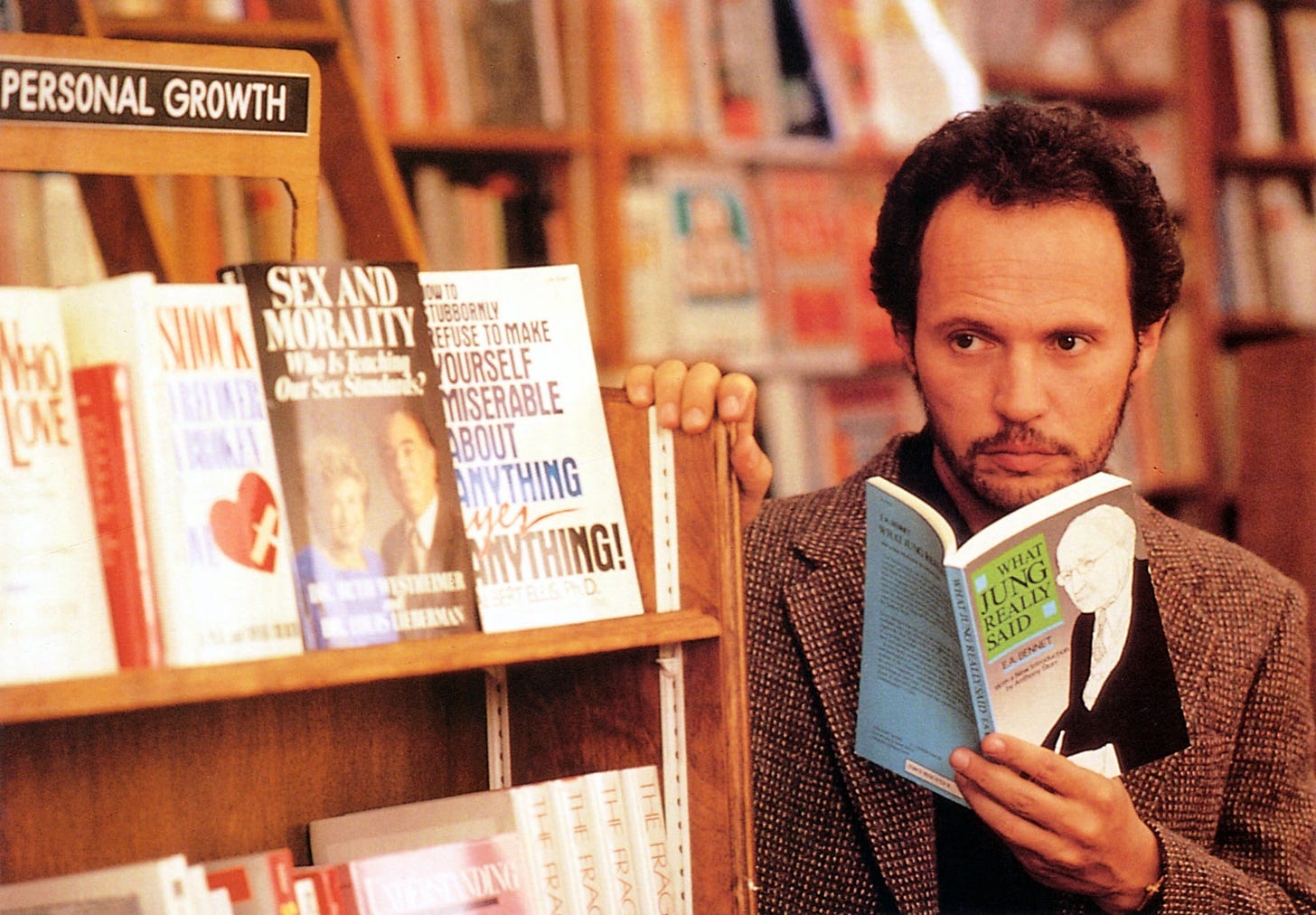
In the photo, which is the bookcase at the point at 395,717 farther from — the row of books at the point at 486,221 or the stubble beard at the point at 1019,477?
the row of books at the point at 486,221

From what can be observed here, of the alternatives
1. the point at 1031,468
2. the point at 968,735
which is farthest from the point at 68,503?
the point at 1031,468

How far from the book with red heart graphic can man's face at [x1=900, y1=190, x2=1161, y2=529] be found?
662 millimetres

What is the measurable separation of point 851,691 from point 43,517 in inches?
35.4

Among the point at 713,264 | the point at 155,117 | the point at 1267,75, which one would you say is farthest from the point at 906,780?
the point at 1267,75

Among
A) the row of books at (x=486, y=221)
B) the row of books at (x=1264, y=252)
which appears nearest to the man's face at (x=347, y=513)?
the row of books at (x=486, y=221)

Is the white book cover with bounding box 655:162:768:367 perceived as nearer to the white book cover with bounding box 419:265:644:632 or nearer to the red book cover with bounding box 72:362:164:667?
the white book cover with bounding box 419:265:644:632

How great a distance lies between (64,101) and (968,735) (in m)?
0.87

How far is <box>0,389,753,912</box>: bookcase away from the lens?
1.04 metres

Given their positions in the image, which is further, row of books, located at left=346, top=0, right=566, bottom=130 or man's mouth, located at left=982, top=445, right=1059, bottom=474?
row of books, located at left=346, top=0, right=566, bottom=130

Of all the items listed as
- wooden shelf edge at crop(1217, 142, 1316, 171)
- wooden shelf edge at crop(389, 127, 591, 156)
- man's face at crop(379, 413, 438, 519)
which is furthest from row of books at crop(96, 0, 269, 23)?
wooden shelf edge at crop(1217, 142, 1316, 171)

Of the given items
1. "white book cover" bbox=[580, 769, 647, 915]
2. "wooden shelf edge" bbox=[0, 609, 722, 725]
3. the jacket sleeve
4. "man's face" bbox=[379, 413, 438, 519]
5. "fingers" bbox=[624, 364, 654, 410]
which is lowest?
the jacket sleeve

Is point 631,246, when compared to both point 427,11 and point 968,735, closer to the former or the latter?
point 427,11

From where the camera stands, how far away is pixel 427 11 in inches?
99.0

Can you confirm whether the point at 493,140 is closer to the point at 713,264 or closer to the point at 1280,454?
the point at 713,264
